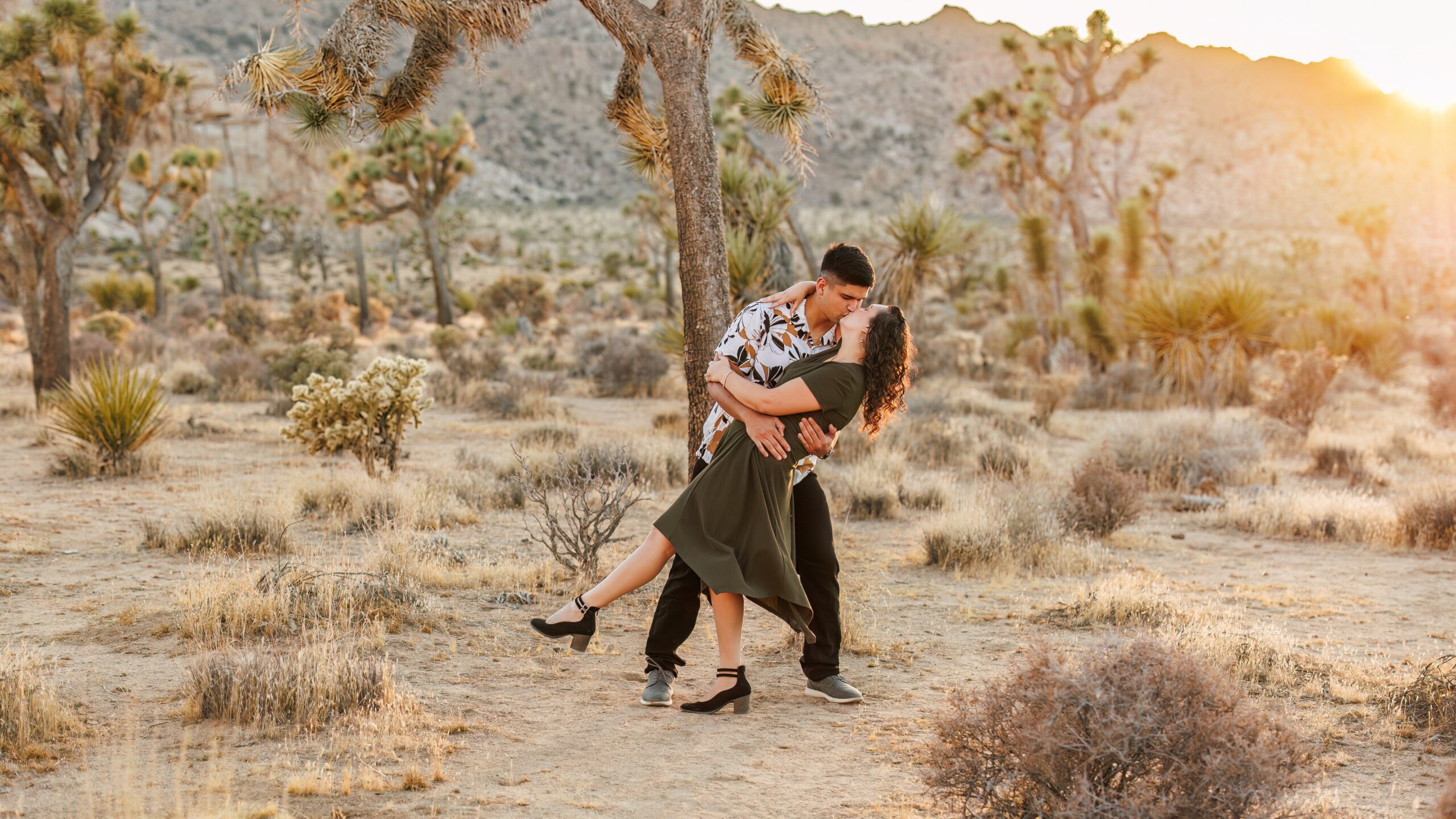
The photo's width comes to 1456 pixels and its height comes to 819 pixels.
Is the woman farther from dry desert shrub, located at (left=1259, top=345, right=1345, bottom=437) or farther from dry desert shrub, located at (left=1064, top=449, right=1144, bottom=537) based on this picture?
dry desert shrub, located at (left=1259, top=345, right=1345, bottom=437)

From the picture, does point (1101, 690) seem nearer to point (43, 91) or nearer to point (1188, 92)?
point (43, 91)

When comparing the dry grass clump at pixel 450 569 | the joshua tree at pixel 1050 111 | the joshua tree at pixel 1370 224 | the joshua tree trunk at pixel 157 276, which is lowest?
the dry grass clump at pixel 450 569

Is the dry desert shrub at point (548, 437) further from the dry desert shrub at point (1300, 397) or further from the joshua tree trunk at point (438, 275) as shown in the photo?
the joshua tree trunk at point (438, 275)

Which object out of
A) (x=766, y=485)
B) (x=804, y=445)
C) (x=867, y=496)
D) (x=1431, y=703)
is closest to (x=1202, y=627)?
(x=1431, y=703)

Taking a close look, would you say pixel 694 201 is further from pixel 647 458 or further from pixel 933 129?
pixel 933 129

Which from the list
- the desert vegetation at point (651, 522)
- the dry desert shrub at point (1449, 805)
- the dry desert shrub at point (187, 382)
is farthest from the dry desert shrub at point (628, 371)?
the dry desert shrub at point (1449, 805)

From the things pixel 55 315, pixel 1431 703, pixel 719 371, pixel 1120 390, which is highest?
pixel 55 315

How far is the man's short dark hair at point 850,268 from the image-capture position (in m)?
4.41

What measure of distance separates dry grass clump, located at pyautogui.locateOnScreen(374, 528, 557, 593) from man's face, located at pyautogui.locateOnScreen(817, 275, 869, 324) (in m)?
3.18

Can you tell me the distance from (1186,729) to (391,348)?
2419 centimetres

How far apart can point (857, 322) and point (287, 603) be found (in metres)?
3.42

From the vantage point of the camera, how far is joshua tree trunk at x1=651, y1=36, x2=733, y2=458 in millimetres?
6406

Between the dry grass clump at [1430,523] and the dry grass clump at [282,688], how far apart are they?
8.01 meters

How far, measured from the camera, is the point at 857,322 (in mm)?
4418
